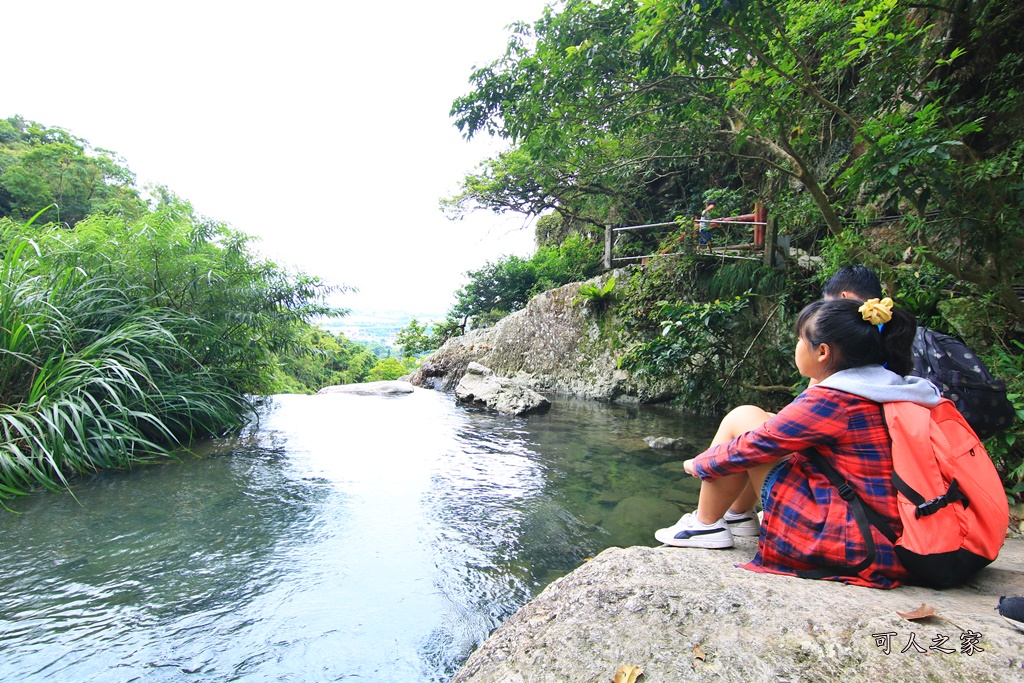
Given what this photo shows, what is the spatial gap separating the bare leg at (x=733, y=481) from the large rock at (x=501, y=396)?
17.8 ft

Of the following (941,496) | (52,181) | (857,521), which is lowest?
(857,521)

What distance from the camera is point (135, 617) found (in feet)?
7.59

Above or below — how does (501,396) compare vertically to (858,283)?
below

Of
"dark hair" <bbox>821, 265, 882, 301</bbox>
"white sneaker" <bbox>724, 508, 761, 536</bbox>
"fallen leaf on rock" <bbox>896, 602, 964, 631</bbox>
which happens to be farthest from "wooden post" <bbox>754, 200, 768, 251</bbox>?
"fallen leaf on rock" <bbox>896, 602, 964, 631</bbox>

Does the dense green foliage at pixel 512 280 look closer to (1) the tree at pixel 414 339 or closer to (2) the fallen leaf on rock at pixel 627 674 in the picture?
(1) the tree at pixel 414 339

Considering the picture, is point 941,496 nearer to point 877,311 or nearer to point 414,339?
point 877,311

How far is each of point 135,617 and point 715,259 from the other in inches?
323

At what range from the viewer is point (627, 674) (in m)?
1.32

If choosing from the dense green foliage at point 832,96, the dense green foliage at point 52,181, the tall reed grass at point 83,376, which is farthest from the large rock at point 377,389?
the dense green foliage at point 52,181

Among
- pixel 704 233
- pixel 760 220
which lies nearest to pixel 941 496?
pixel 760 220

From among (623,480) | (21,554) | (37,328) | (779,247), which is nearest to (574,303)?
(779,247)

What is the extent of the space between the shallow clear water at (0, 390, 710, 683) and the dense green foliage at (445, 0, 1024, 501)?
2.41m

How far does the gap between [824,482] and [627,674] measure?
3.20ft

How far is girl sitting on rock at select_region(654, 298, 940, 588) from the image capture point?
168 cm
